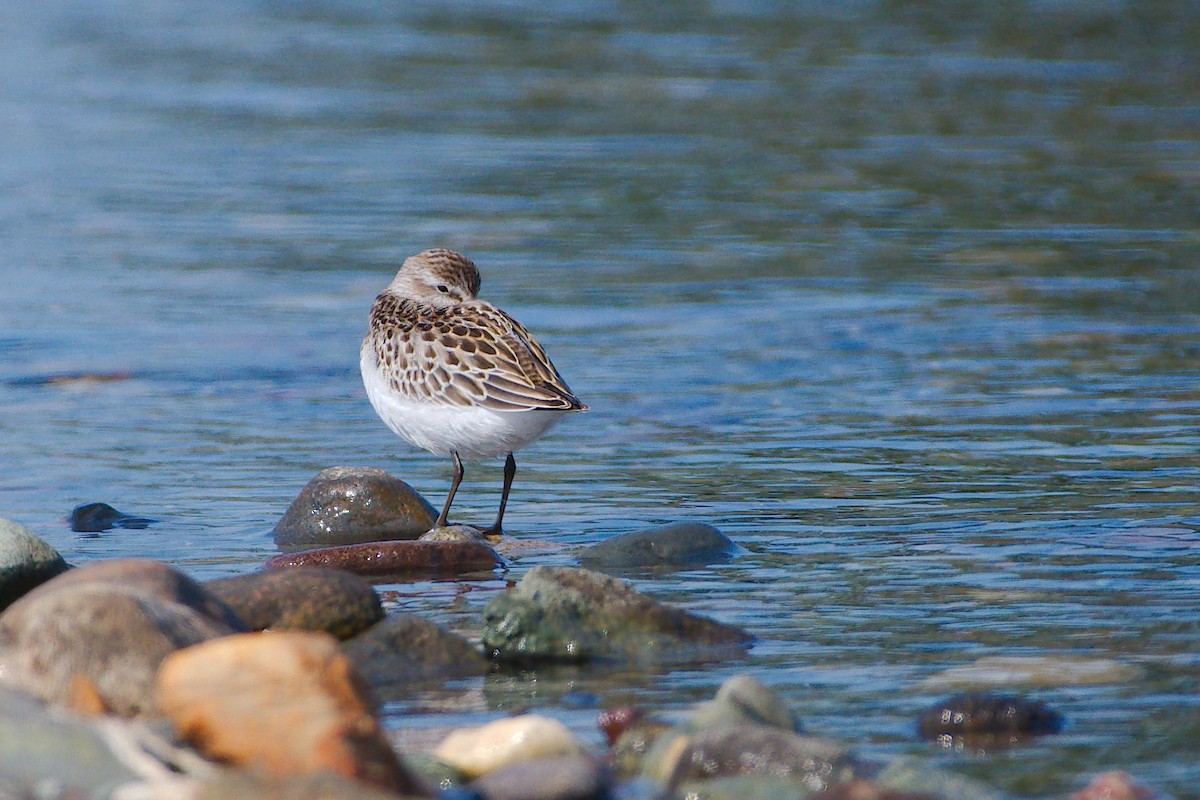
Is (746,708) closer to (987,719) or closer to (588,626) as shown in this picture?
(987,719)

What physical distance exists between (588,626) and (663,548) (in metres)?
1.25

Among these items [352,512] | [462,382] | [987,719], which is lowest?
[352,512]

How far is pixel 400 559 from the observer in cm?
710

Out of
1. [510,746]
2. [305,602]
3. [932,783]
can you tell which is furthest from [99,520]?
[932,783]

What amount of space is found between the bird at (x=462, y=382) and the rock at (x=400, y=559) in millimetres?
530

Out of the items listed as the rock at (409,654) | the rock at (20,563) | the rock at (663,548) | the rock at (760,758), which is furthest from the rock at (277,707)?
the rock at (663,548)

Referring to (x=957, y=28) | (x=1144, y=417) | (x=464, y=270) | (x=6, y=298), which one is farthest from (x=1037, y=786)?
→ (x=957, y=28)

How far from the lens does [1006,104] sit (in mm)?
21125

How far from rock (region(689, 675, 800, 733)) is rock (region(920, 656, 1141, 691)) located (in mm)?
640

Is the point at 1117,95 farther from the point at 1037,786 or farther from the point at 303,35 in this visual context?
the point at 1037,786

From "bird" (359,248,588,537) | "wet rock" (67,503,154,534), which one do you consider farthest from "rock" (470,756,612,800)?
"wet rock" (67,503,154,534)

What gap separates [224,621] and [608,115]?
15368 millimetres

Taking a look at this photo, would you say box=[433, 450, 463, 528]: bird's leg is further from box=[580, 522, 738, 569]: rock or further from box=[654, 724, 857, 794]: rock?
box=[654, 724, 857, 794]: rock

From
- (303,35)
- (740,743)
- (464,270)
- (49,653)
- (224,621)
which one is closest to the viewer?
(740,743)
